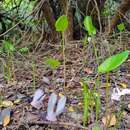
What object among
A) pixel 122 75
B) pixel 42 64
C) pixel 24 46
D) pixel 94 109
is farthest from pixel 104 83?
pixel 24 46

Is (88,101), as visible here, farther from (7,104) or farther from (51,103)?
(7,104)

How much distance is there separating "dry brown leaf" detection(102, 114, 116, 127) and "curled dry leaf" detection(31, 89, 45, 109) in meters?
0.33

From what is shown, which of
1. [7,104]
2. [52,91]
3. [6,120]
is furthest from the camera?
[52,91]

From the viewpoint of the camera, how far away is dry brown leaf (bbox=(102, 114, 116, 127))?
1.50 metres

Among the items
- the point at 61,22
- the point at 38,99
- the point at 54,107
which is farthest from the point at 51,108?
the point at 61,22

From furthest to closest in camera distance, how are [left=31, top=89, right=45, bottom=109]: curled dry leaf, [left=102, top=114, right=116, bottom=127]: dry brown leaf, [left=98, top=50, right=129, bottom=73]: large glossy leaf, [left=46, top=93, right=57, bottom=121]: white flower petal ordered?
[left=31, top=89, right=45, bottom=109]: curled dry leaf → [left=46, top=93, right=57, bottom=121]: white flower petal → [left=102, top=114, right=116, bottom=127]: dry brown leaf → [left=98, top=50, right=129, bottom=73]: large glossy leaf

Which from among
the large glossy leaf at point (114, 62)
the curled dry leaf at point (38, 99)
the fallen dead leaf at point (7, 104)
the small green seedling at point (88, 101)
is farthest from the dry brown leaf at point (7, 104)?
the large glossy leaf at point (114, 62)

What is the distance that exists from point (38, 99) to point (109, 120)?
0.42m

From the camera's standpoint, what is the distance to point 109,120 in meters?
1.50

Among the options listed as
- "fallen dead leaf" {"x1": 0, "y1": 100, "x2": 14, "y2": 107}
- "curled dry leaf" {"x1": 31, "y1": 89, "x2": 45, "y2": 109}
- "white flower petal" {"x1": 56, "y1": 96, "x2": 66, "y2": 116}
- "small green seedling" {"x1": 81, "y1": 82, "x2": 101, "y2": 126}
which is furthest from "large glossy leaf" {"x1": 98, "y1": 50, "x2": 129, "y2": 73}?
"fallen dead leaf" {"x1": 0, "y1": 100, "x2": 14, "y2": 107}

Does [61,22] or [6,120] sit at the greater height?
[61,22]

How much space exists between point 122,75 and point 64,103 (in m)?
0.57

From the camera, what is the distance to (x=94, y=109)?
1667mm

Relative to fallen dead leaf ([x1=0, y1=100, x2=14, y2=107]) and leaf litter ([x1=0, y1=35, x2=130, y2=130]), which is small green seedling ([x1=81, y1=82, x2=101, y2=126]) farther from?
fallen dead leaf ([x1=0, y1=100, x2=14, y2=107])
